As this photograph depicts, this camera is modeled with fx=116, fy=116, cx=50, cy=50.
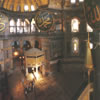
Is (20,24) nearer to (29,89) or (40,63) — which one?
(40,63)

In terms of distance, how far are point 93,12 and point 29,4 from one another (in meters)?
17.8

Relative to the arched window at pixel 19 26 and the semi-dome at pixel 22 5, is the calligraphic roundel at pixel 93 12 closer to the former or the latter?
the semi-dome at pixel 22 5

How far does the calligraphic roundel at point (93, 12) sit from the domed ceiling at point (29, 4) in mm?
11364

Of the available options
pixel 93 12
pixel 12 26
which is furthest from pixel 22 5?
pixel 93 12

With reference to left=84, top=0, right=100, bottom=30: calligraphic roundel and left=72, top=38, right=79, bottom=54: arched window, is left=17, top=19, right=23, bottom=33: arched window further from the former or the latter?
left=84, top=0, right=100, bottom=30: calligraphic roundel

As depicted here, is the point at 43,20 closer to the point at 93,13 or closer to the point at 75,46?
the point at 93,13

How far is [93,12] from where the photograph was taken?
290 inches

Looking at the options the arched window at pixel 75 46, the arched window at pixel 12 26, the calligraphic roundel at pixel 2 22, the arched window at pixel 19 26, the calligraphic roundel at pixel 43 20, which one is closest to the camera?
the calligraphic roundel at pixel 43 20

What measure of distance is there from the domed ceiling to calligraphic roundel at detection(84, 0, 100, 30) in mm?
11364

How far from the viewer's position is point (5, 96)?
41.2 feet

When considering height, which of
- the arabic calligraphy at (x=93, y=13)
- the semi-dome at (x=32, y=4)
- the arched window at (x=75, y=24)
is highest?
the semi-dome at (x=32, y=4)

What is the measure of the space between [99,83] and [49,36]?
11.2m

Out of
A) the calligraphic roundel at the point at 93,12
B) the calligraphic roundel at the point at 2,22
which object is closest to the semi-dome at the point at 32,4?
the calligraphic roundel at the point at 2,22

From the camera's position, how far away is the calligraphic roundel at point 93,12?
6929 mm
